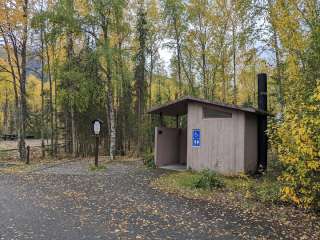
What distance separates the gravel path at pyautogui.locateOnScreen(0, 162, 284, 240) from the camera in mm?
5094

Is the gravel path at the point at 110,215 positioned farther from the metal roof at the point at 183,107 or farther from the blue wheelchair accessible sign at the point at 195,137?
the metal roof at the point at 183,107

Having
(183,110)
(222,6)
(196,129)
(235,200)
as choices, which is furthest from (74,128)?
(235,200)

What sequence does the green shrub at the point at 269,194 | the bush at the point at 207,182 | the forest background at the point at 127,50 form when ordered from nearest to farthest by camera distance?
the green shrub at the point at 269,194 → the bush at the point at 207,182 → the forest background at the point at 127,50

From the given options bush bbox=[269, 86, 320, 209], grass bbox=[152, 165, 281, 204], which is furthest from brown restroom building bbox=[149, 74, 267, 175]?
bush bbox=[269, 86, 320, 209]

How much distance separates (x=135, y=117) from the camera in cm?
2030

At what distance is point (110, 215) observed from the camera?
618 cm

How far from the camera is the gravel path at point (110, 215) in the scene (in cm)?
509

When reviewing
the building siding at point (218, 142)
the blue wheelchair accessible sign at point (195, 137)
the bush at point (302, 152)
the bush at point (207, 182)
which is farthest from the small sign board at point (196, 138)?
the bush at point (302, 152)

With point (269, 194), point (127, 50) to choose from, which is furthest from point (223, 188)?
point (127, 50)

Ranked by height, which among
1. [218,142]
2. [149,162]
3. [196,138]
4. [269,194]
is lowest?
[269,194]

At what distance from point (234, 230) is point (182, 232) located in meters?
0.83

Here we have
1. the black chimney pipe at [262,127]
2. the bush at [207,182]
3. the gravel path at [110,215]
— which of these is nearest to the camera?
the gravel path at [110,215]

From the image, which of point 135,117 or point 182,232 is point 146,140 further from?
point 182,232

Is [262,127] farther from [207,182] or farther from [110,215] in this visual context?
[110,215]
